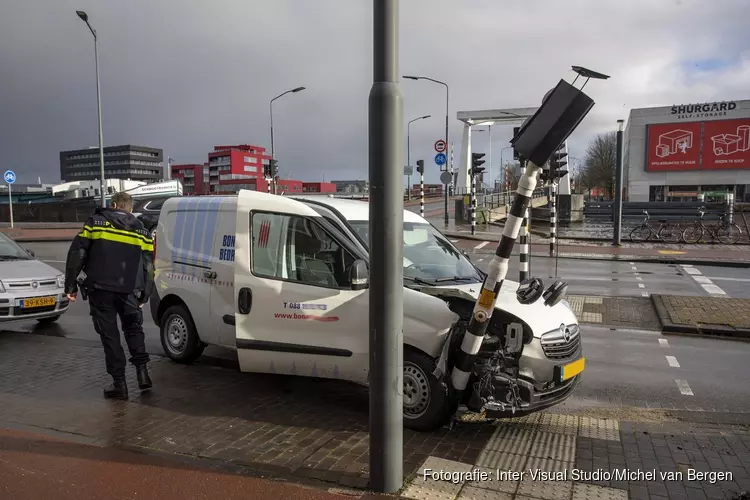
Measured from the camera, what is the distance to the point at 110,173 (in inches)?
4385

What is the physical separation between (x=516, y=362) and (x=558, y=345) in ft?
1.23

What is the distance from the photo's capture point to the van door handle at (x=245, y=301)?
A: 16.9 ft

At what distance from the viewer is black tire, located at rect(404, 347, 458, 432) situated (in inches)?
173

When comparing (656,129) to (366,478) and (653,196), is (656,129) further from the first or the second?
(366,478)

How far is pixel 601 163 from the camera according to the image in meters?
71.9

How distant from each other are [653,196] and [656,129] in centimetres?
657

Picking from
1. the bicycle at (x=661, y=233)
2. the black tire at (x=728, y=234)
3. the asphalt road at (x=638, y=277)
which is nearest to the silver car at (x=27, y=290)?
the asphalt road at (x=638, y=277)

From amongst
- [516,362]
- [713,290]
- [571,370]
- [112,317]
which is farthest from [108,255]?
[713,290]

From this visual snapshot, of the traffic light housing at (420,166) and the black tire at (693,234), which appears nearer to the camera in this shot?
the black tire at (693,234)

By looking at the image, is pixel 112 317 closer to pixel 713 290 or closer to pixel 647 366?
pixel 647 366

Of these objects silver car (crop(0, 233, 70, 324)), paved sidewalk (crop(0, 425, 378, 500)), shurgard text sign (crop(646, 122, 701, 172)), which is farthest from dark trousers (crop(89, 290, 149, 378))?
shurgard text sign (crop(646, 122, 701, 172))

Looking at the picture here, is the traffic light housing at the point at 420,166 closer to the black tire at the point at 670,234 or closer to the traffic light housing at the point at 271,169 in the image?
the traffic light housing at the point at 271,169

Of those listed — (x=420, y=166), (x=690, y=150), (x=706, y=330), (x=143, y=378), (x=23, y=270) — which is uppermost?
(x=690, y=150)

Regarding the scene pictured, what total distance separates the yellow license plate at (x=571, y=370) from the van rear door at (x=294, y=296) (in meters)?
1.55
